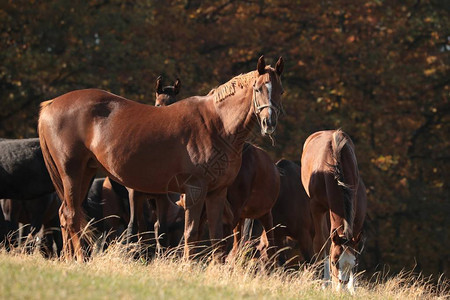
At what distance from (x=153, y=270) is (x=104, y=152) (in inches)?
67.5

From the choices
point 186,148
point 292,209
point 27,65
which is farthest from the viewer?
point 27,65

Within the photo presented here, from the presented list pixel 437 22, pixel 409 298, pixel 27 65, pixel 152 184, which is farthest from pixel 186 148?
pixel 437 22

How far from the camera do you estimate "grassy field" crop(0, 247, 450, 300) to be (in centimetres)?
598

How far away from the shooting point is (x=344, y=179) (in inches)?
430

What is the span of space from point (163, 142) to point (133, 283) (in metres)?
2.64

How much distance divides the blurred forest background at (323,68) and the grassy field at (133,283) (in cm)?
1351

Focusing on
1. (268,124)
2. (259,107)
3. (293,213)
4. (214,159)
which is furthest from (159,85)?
(268,124)

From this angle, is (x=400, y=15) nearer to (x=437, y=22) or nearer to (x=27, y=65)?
(x=437, y=22)

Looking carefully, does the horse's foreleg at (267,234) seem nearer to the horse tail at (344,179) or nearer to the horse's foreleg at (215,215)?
the horse tail at (344,179)

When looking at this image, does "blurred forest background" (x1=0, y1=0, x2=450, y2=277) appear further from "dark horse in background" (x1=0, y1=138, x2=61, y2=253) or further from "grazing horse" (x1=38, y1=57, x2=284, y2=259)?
"grazing horse" (x1=38, y1=57, x2=284, y2=259)

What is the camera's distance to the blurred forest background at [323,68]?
21844 millimetres

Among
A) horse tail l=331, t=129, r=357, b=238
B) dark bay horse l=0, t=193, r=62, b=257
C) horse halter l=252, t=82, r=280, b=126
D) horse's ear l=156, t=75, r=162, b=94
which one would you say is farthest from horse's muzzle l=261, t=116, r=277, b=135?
dark bay horse l=0, t=193, r=62, b=257

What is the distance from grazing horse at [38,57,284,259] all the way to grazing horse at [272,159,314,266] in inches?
204

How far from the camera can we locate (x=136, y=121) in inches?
366
